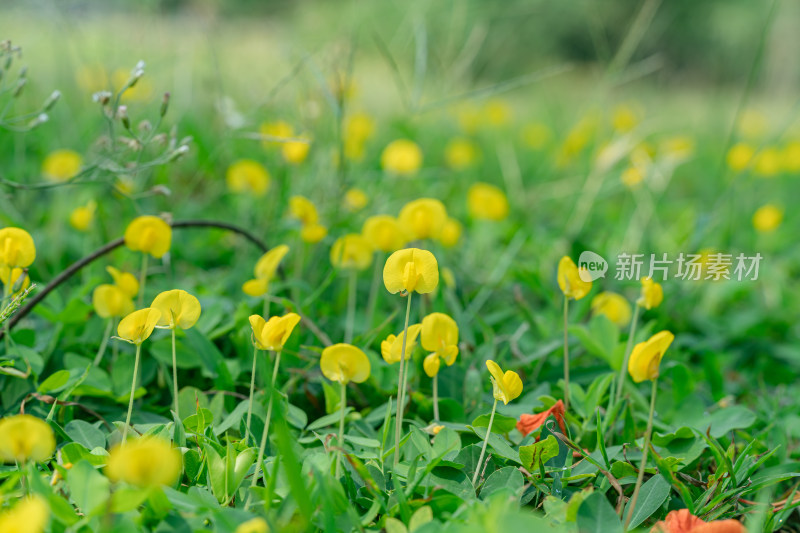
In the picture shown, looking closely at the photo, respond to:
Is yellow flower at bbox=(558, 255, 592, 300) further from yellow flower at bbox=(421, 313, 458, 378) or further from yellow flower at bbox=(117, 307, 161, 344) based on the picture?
yellow flower at bbox=(117, 307, 161, 344)

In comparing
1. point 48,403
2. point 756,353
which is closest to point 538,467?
point 48,403

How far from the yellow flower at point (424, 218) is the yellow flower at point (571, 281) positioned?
1.06 feet

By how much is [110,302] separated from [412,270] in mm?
589

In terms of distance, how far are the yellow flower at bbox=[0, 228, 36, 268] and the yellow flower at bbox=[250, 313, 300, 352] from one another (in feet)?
1.34

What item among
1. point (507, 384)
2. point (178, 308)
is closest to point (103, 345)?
point (178, 308)

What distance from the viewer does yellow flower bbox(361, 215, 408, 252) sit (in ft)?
4.51

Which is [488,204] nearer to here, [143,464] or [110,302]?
[110,302]

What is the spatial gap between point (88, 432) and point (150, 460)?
49 centimetres

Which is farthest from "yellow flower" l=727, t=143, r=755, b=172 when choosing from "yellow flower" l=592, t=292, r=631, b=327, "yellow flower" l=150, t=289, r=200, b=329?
"yellow flower" l=150, t=289, r=200, b=329

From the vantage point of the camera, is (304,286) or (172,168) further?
(172,168)

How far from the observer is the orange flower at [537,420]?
43.3 inches

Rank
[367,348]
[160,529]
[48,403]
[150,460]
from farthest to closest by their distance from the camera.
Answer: [367,348] → [48,403] → [160,529] → [150,460]

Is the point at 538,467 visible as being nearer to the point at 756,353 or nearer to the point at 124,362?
the point at 124,362

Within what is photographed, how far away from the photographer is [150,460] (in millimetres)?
617
